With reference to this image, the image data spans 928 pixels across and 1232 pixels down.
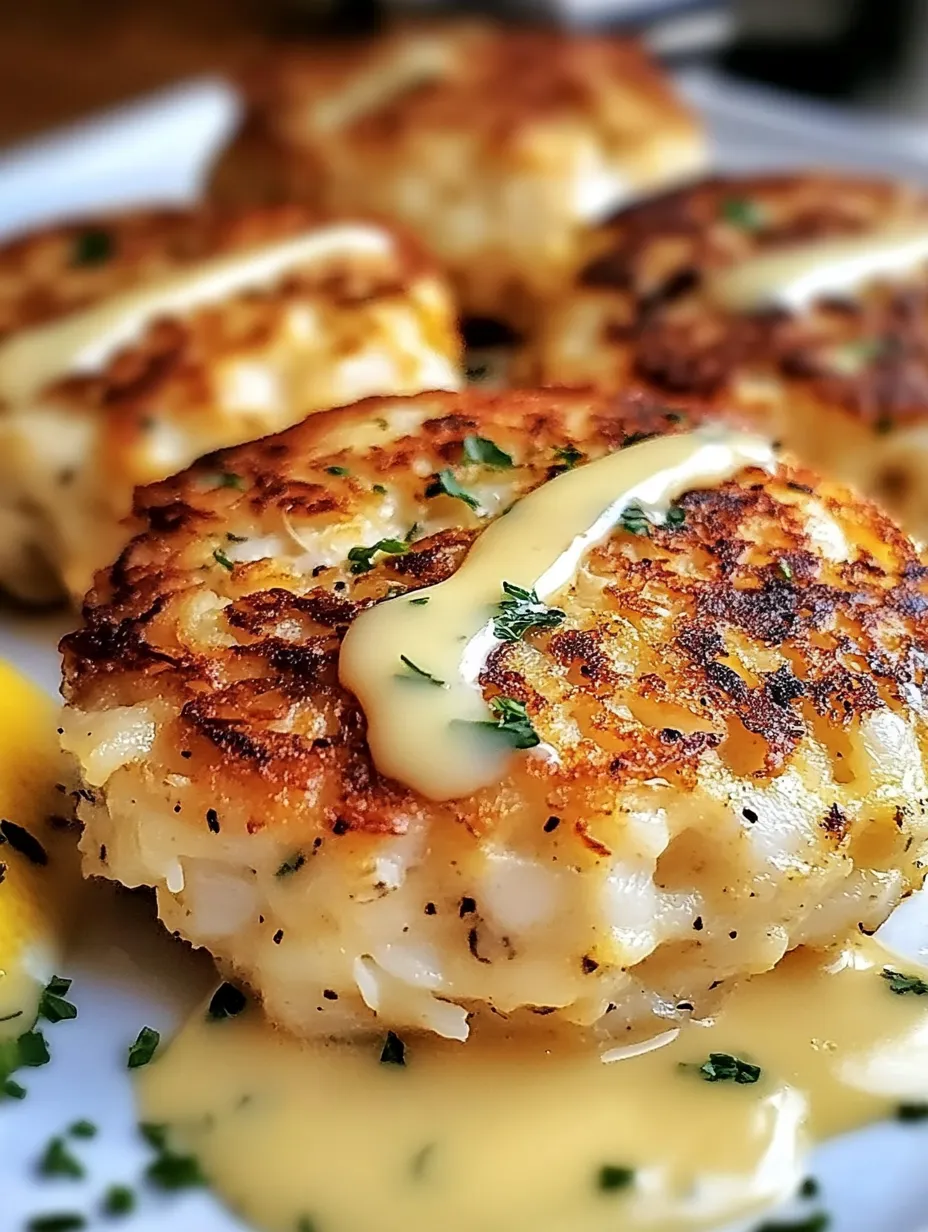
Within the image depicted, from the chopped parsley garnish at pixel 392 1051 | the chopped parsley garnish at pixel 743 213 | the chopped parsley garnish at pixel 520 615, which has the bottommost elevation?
the chopped parsley garnish at pixel 392 1051

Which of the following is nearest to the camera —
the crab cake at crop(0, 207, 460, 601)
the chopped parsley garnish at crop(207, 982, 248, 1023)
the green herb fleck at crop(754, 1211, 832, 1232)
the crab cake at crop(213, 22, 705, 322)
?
the green herb fleck at crop(754, 1211, 832, 1232)

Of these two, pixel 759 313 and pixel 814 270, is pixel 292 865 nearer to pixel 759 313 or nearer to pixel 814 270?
pixel 759 313

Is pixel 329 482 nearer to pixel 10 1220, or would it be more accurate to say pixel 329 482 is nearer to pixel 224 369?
pixel 224 369

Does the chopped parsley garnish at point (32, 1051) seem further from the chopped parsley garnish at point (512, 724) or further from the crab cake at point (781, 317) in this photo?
the crab cake at point (781, 317)

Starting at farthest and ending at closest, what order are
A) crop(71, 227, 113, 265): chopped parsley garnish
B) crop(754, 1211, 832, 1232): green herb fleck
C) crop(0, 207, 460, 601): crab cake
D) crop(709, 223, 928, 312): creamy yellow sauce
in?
crop(71, 227, 113, 265): chopped parsley garnish < crop(709, 223, 928, 312): creamy yellow sauce < crop(0, 207, 460, 601): crab cake < crop(754, 1211, 832, 1232): green herb fleck

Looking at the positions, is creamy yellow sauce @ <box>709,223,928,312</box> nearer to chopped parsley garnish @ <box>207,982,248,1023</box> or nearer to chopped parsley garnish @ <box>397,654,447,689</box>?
chopped parsley garnish @ <box>397,654,447,689</box>

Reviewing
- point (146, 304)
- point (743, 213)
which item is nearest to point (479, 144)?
point (743, 213)

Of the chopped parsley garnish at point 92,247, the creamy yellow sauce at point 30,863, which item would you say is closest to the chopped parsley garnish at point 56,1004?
the creamy yellow sauce at point 30,863

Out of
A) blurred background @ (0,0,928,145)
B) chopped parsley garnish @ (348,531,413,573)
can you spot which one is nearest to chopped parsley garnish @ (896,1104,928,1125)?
chopped parsley garnish @ (348,531,413,573)
